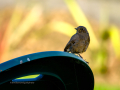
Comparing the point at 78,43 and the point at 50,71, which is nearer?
the point at 50,71

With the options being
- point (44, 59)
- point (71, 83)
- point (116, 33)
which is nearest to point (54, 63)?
point (44, 59)

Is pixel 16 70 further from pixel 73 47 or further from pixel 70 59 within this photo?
pixel 73 47

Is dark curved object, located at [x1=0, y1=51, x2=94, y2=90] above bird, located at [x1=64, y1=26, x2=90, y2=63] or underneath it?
underneath

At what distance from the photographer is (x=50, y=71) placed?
1.09m

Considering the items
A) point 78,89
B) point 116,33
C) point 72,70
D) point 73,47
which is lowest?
point 78,89

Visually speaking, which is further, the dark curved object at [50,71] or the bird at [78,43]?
the bird at [78,43]

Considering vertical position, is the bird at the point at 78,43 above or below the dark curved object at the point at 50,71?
above

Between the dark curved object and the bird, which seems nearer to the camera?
the dark curved object

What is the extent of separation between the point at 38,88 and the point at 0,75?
0.95 ft

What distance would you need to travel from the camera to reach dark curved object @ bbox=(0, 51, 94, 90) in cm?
103

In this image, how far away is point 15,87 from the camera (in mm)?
1189

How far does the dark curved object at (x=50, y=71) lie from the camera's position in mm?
1028

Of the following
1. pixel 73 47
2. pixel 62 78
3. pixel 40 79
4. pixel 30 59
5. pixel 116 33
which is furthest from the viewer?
pixel 116 33

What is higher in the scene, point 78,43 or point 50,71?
point 78,43
